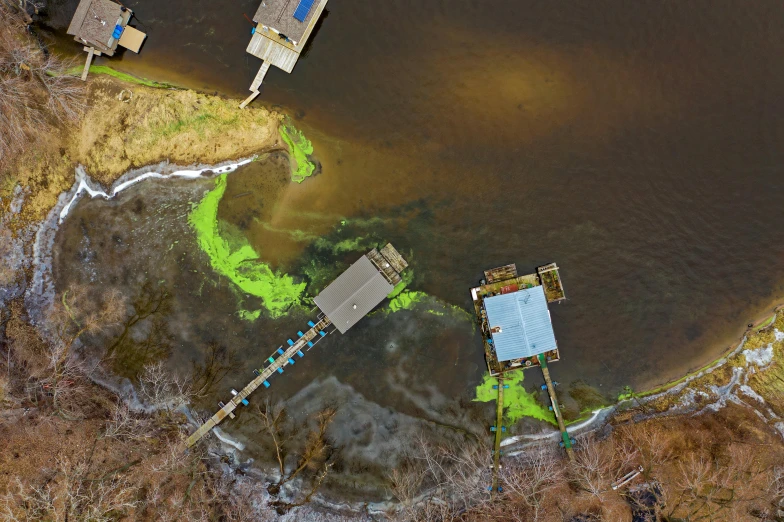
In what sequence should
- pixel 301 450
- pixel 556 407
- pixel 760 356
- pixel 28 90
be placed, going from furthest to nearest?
pixel 301 450 < pixel 760 356 < pixel 556 407 < pixel 28 90

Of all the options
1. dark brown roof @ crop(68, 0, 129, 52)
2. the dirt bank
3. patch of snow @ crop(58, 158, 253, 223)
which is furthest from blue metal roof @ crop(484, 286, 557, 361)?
dark brown roof @ crop(68, 0, 129, 52)

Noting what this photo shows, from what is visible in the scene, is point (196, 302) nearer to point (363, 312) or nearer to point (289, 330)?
point (289, 330)

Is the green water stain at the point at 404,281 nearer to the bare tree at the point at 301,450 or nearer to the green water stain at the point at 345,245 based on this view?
the green water stain at the point at 345,245

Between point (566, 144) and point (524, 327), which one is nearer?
point (524, 327)

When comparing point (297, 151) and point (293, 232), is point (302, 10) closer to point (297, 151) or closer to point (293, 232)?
point (297, 151)

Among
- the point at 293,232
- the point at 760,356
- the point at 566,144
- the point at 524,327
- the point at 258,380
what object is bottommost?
the point at 258,380

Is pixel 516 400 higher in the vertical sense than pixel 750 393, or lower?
lower

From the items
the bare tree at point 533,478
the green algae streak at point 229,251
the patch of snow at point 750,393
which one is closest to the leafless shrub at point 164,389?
the green algae streak at point 229,251

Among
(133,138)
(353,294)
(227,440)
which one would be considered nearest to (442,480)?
(353,294)
